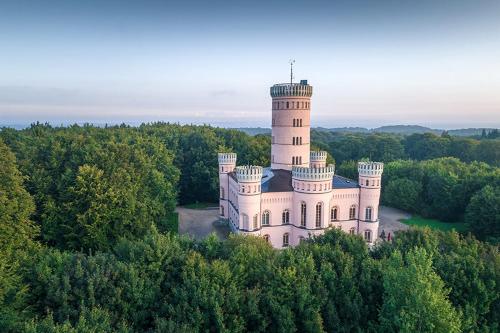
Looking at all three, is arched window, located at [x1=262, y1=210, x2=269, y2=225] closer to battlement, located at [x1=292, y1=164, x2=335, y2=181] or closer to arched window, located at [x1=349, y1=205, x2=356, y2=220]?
battlement, located at [x1=292, y1=164, x2=335, y2=181]

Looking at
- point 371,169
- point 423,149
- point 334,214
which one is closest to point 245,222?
point 334,214

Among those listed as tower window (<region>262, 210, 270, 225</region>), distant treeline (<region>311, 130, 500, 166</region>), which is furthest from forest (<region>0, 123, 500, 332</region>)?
distant treeline (<region>311, 130, 500, 166</region>)

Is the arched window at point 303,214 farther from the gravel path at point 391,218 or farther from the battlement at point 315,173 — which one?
the gravel path at point 391,218

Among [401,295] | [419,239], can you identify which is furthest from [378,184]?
[401,295]

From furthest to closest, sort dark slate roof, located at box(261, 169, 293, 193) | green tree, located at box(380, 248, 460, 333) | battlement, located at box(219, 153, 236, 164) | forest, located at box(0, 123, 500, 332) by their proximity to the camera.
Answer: battlement, located at box(219, 153, 236, 164) < dark slate roof, located at box(261, 169, 293, 193) < forest, located at box(0, 123, 500, 332) < green tree, located at box(380, 248, 460, 333)

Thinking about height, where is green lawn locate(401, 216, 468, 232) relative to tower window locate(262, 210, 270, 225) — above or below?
below

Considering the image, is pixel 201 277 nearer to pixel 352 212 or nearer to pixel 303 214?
pixel 303 214
